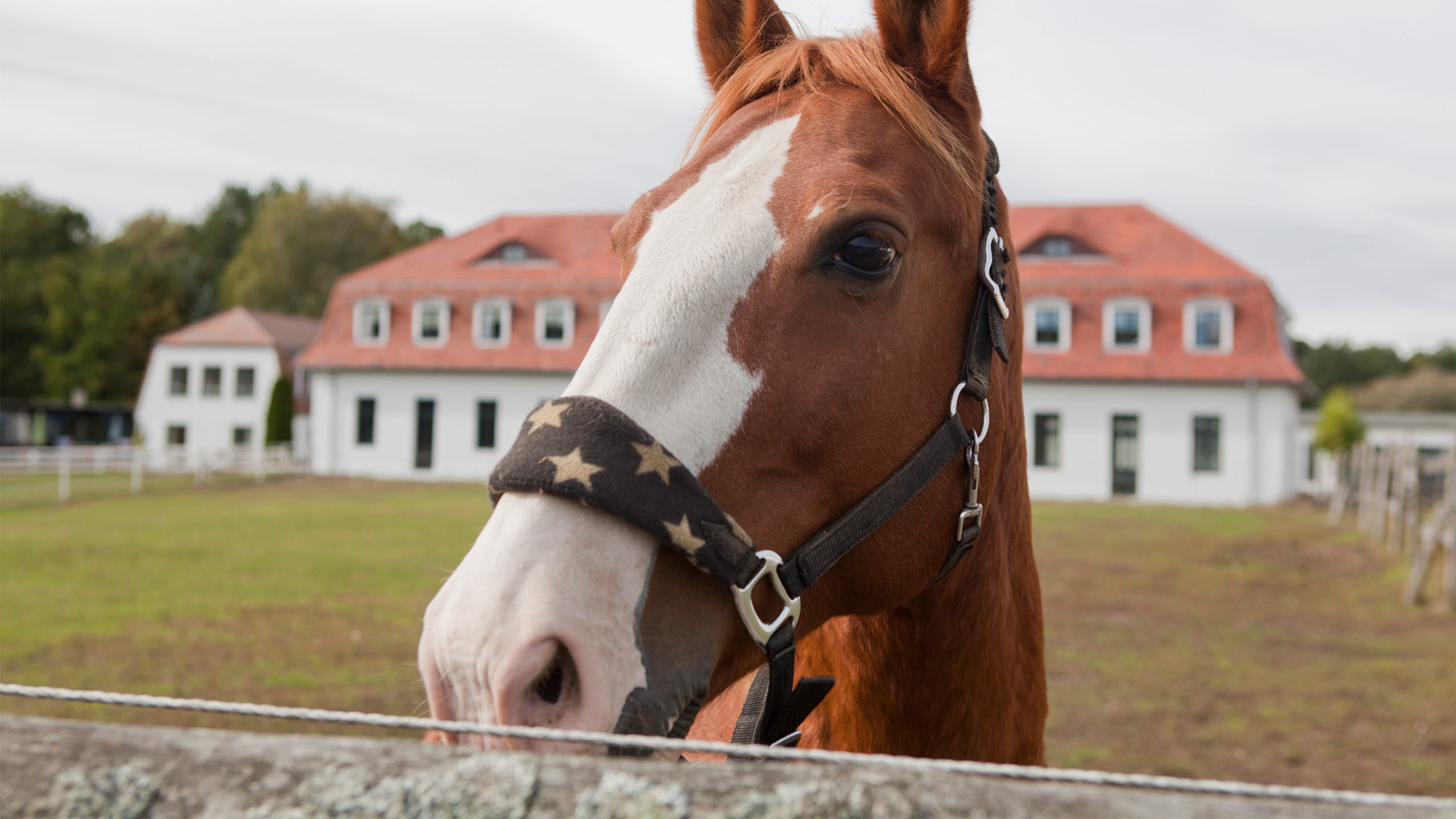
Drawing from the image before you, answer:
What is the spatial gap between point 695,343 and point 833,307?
29cm

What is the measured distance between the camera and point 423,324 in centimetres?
3291

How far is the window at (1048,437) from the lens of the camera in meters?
28.7

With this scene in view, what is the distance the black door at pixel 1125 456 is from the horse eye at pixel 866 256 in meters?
28.7

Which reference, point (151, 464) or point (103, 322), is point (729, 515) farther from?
point (103, 322)

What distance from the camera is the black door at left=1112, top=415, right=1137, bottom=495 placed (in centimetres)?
2830

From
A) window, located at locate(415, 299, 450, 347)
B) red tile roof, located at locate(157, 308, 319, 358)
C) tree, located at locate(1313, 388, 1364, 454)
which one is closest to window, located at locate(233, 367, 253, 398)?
red tile roof, located at locate(157, 308, 319, 358)

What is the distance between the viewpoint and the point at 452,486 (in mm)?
29562

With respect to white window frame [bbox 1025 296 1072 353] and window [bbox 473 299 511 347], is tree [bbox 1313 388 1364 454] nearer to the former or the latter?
white window frame [bbox 1025 296 1072 353]

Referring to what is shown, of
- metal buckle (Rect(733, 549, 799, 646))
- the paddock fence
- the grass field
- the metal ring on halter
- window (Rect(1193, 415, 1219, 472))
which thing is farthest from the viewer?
window (Rect(1193, 415, 1219, 472))

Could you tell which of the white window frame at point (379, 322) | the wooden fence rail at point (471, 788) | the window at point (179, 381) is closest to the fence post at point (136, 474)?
the white window frame at point (379, 322)

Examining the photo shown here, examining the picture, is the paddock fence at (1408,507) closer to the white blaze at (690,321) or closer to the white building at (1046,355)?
the white building at (1046,355)

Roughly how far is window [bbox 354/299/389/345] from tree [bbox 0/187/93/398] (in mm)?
29056

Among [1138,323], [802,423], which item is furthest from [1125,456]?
[802,423]

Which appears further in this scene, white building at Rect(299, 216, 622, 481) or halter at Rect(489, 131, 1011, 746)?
white building at Rect(299, 216, 622, 481)
